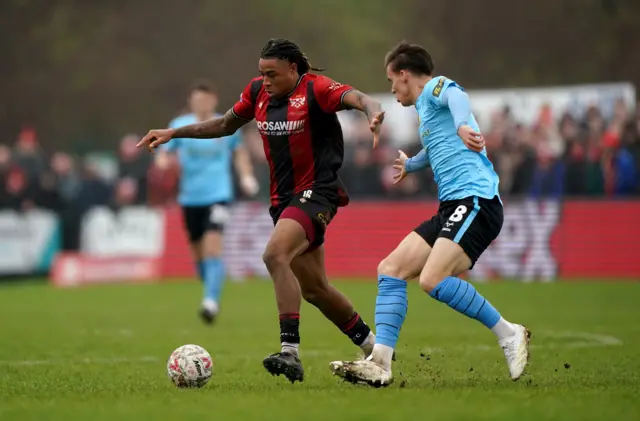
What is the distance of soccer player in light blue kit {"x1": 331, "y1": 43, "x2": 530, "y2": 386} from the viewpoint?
7.25m

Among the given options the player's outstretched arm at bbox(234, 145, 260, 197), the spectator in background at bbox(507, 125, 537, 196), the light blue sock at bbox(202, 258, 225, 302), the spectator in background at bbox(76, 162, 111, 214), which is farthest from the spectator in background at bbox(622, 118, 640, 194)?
the spectator in background at bbox(76, 162, 111, 214)

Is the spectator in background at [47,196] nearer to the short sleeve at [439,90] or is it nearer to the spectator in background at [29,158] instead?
the spectator in background at [29,158]

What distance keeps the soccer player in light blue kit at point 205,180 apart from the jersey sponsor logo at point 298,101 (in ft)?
18.5

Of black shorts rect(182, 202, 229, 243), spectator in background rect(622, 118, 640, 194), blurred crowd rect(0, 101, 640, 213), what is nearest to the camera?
black shorts rect(182, 202, 229, 243)

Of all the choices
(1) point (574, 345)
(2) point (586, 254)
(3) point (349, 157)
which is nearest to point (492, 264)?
(2) point (586, 254)

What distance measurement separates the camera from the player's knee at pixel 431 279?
7199 millimetres

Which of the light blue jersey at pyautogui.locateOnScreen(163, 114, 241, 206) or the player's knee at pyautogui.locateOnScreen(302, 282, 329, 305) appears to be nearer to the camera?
the player's knee at pyautogui.locateOnScreen(302, 282, 329, 305)

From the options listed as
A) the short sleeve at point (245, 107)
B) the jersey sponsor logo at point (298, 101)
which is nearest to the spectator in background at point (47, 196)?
the short sleeve at point (245, 107)

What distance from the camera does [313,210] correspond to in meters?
7.83

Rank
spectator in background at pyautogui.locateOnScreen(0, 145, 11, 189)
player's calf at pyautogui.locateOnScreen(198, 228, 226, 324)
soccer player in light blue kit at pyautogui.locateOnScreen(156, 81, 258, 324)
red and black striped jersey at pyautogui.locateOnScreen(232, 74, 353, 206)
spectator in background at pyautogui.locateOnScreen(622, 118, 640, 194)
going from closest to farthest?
red and black striped jersey at pyautogui.locateOnScreen(232, 74, 353, 206), player's calf at pyautogui.locateOnScreen(198, 228, 226, 324), soccer player in light blue kit at pyautogui.locateOnScreen(156, 81, 258, 324), spectator in background at pyautogui.locateOnScreen(622, 118, 640, 194), spectator in background at pyautogui.locateOnScreen(0, 145, 11, 189)

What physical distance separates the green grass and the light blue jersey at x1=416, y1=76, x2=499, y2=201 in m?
1.21

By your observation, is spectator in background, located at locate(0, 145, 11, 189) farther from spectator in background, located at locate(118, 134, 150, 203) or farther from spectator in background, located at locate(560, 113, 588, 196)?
spectator in background, located at locate(560, 113, 588, 196)

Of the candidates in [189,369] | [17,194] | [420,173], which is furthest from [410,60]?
[17,194]

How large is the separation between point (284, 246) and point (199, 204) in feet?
21.2
